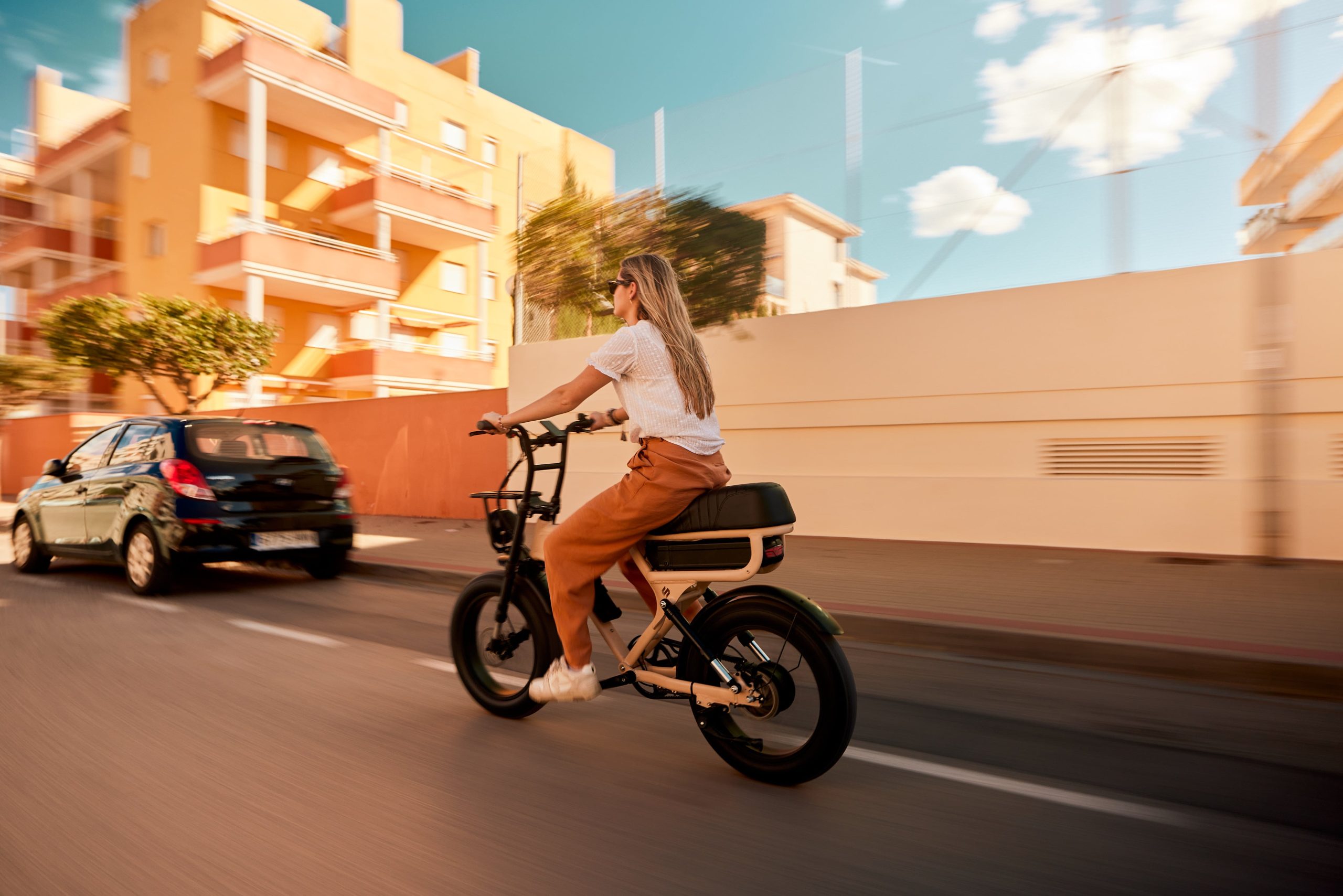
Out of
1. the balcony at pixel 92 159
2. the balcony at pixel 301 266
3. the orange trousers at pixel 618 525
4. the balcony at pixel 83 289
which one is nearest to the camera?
the orange trousers at pixel 618 525

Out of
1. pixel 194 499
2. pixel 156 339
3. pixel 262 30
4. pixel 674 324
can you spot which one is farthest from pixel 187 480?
pixel 262 30

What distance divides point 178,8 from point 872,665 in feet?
94.4

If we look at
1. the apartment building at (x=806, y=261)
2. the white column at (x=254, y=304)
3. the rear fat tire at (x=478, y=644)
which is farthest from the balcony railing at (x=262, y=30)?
the rear fat tire at (x=478, y=644)

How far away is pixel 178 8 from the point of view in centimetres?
2530

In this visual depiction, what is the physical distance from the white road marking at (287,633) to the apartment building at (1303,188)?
27.7 feet

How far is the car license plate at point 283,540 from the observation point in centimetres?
771

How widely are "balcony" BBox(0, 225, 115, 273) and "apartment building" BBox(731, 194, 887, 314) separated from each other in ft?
92.5

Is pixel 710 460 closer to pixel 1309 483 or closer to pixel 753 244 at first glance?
pixel 1309 483

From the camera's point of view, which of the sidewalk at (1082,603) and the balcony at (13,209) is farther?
the balcony at (13,209)

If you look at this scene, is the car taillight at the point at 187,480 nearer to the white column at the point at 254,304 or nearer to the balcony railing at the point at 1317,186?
the balcony railing at the point at 1317,186

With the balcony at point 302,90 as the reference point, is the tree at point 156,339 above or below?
below

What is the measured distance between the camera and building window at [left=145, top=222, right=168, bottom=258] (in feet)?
83.7

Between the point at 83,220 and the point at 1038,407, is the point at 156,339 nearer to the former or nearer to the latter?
the point at 1038,407

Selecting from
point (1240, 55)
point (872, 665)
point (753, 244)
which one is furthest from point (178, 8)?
point (872, 665)
